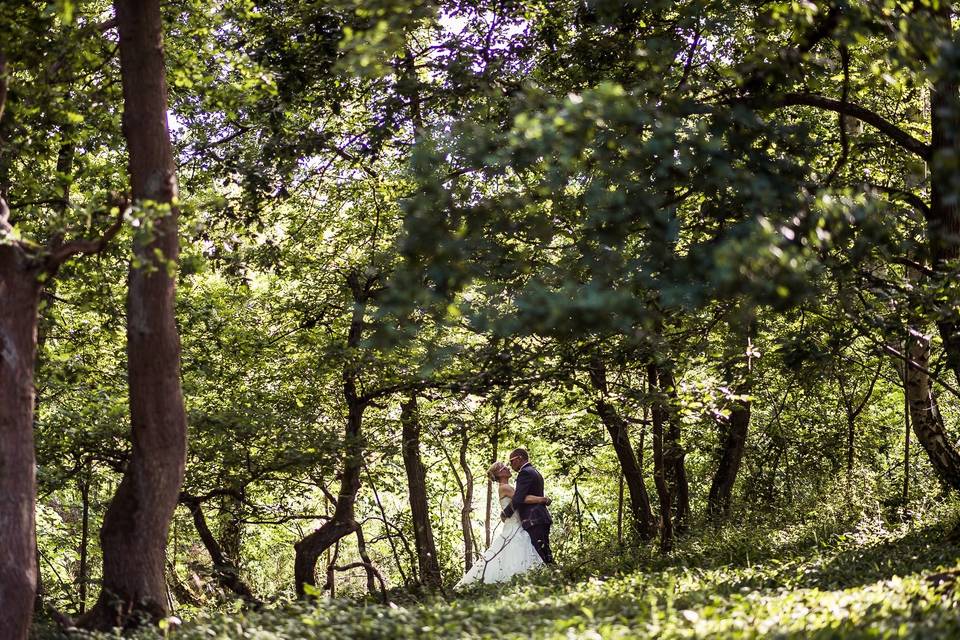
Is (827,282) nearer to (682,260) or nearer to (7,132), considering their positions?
(682,260)

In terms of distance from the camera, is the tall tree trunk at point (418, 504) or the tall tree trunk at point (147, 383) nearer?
the tall tree trunk at point (147, 383)

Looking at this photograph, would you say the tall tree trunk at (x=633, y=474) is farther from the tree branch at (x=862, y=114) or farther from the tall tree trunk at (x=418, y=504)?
the tree branch at (x=862, y=114)

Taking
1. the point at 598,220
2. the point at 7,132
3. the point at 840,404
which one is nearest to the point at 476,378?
the point at 598,220

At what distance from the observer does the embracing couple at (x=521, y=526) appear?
1418 cm

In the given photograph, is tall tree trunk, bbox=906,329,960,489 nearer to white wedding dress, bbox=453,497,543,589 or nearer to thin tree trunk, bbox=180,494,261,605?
white wedding dress, bbox=453,497,543,589

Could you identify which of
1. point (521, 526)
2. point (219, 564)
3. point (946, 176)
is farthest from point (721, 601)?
point (219, 564)

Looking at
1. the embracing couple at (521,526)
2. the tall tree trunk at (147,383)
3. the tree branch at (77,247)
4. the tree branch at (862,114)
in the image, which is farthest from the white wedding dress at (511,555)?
the tree branch at (77,247)

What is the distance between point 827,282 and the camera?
363 inches

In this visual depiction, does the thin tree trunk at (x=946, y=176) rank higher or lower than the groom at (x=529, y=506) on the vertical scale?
higher

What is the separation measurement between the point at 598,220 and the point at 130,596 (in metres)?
4.81

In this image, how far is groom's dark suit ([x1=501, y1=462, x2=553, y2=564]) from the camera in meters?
14.2

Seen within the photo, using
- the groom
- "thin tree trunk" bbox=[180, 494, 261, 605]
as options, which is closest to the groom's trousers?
the groom

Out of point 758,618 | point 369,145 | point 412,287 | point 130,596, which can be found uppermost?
point 369,145

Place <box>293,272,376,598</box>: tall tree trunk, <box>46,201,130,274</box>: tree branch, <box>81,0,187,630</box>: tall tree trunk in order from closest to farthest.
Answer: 1. <box>46,201,130,274</box>: tree branch
2. <box>81,0,187,630</box>: tall tree trunk
3. <box>293,272,376,598</box>: tall tree trunk
